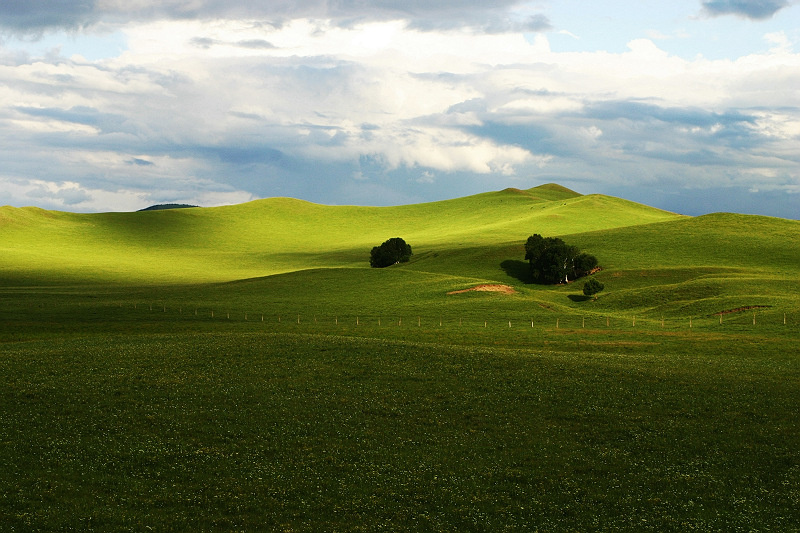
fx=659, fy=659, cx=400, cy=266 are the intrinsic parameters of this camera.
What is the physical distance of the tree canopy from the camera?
415 feet

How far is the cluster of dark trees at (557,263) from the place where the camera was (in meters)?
99.7

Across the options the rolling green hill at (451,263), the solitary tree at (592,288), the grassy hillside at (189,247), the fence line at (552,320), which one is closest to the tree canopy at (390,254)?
the rolling green hill at (451,263)

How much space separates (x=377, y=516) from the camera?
59.3ft

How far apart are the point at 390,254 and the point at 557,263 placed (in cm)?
3731

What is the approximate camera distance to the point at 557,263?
99.3m

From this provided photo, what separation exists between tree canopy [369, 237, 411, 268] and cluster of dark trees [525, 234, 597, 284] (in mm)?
31209

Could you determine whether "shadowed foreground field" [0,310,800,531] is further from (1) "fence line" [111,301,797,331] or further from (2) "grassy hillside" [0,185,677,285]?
(2) "grassy hillside" [0,185,677,285]

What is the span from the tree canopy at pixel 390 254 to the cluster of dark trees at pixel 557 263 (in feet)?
102

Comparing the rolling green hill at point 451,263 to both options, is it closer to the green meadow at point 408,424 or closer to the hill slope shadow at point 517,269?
the hill slope shadow at point 517,269

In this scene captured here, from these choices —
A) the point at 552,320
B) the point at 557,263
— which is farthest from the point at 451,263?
the point at 552,320

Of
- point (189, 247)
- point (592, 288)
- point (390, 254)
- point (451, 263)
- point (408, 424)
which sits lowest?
point (408, 424)

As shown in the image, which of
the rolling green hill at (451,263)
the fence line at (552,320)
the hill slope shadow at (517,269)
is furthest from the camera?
the hill slope shadow at (517,269)

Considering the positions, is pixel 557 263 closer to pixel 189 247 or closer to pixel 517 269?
pixel 517 269

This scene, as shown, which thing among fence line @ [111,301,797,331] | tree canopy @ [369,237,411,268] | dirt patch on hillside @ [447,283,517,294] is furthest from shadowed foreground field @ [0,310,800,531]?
tree canopy @ [369,237,411,268]
